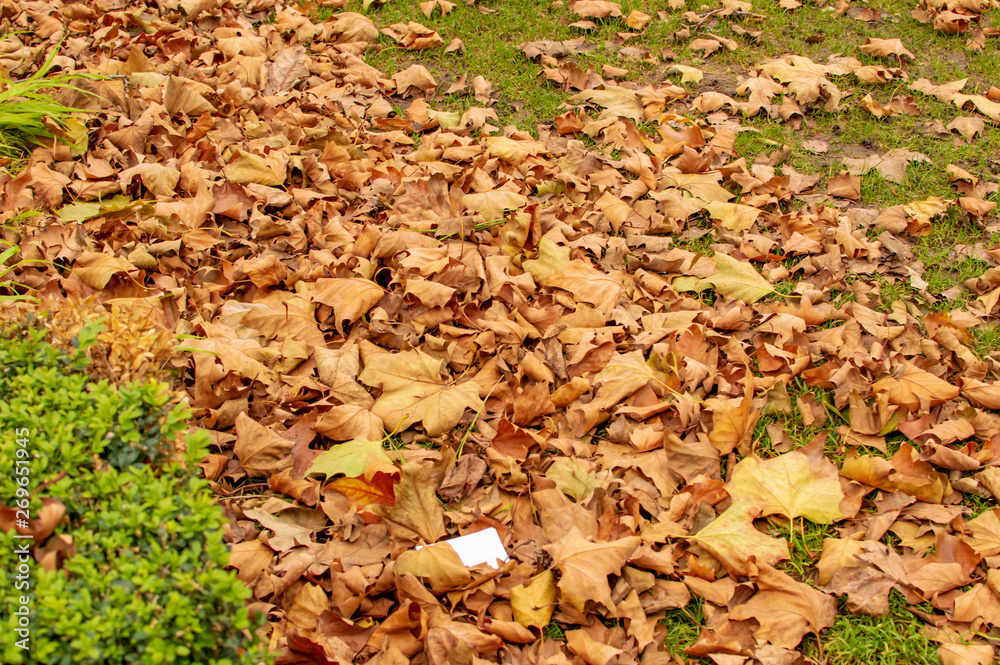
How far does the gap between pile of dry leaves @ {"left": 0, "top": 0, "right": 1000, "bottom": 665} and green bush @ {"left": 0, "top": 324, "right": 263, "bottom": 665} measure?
0.49 m

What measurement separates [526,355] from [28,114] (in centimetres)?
229

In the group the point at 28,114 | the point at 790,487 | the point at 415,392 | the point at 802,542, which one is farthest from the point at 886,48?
the point at 28,114

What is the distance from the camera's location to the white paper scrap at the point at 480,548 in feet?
6.38

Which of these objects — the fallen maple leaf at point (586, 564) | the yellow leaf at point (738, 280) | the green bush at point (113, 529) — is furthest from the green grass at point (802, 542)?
the green bush at point (113, 529)

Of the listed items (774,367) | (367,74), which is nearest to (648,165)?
(774,367)

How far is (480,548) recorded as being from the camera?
1972mm

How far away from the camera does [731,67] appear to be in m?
4.09

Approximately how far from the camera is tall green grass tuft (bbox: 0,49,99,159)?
2.93 m

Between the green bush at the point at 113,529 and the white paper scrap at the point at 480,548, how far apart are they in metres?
0.70

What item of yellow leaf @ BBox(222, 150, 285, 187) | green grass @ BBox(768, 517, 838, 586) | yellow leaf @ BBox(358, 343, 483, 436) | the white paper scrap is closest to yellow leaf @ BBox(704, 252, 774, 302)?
green grass @ BBox(768, 517, 838, 586)

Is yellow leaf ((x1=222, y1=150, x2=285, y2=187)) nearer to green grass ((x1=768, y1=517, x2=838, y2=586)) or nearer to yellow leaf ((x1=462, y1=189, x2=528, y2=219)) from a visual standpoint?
yellow leaf ((x1=462, y1=189, x2=528, y2=219))

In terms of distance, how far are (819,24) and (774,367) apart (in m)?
2.92

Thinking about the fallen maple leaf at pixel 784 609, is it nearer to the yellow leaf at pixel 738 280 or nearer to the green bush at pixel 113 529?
the yellow leaf at pixel 738 280

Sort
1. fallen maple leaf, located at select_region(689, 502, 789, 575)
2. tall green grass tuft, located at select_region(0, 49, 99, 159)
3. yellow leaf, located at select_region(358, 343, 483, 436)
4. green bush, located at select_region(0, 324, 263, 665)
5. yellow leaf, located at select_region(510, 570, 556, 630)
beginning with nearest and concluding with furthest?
green bush, located at select_region(0, 324, 263, 665), yellow leaf, located at select_region(510, 570, 556, 630), fallen maple leaf, located at select_region(689, 502, 789, 575), yellow leaf, located at select_region(358, 343, 483, 436), tall green grass tuft, located at select_region(0, 49, 99, 159)
